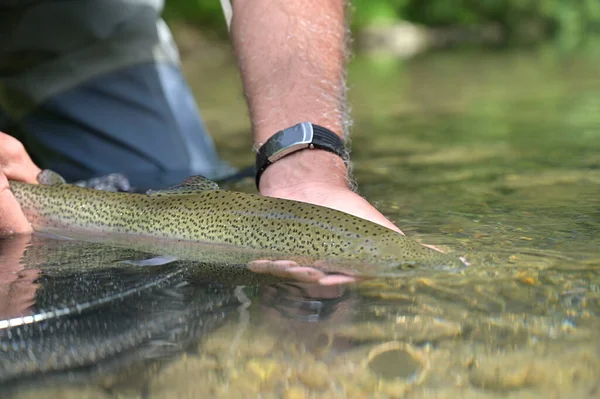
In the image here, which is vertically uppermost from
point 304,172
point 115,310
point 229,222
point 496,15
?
point 496,15

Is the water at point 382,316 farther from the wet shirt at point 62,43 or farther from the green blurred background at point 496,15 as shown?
the green blurred background at point 496,15

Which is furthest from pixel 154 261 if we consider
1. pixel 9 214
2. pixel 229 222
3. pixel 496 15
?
pixel 496 15

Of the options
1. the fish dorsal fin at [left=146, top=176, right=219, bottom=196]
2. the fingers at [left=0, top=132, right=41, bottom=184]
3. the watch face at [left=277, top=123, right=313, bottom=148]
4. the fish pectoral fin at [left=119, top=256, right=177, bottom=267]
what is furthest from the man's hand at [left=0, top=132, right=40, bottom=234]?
the watch face at [left=277, top=123, right=313, bottom=148]

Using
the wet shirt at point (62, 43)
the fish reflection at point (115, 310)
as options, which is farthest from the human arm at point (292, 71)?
the wet shirt at point (62, 43)

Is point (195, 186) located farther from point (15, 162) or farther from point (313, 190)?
point (15, 162)

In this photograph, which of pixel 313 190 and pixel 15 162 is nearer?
pixel 313 190

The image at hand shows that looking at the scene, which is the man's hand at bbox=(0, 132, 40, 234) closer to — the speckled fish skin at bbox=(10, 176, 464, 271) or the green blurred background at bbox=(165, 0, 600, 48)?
the speckled fish skin at bbox=(10, 176, 464, 271)

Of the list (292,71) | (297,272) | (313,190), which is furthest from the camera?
(292,71)
